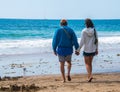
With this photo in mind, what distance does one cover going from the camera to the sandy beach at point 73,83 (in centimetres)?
988

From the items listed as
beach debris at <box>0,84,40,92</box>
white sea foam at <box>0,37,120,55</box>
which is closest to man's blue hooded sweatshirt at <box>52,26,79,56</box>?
beach debris at <box>0,84,40,92</box>

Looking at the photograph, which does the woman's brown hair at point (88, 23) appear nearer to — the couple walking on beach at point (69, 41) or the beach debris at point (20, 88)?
the couple walking on beach at point (69, 41)

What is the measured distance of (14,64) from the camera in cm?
1587

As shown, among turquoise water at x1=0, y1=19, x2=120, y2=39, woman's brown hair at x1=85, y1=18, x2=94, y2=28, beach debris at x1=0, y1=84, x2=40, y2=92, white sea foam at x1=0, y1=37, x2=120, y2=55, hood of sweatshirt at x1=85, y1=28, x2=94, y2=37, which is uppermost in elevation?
turquoise water at x1=0, y1=19, x2=120, y2=39

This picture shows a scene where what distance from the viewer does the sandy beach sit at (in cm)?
988

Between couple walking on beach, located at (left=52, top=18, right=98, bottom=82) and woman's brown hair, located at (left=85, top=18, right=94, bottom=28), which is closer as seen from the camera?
woman's brown hair, located at (left=85, top=18, right=94, bottom=28)

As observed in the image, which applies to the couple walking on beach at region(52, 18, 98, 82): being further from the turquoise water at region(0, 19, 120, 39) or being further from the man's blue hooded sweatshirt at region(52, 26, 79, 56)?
the turquoise water at region(0, 19, 120, 39)


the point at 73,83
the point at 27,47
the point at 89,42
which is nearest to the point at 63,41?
the point at 89,42

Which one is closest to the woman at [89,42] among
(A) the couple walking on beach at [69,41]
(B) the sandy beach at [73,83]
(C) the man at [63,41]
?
(A) the couple walking on beach at [69,41]

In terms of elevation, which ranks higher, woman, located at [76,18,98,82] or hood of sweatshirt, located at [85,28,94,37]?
hood of sweatshirt, located at [85,28,94,37]

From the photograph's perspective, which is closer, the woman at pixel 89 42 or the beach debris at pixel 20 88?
the beach debris at pixel 20 88

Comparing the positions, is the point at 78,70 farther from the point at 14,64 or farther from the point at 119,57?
the point at 119,57

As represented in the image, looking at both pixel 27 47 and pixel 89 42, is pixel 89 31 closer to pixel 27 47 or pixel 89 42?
pixel 89 42

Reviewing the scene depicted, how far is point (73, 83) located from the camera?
35.5 feet
